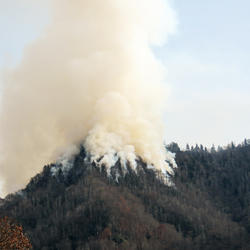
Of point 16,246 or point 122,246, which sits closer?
point 16,246

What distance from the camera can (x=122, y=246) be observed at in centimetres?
19900

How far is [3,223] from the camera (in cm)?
4950

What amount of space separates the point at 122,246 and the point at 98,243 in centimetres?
949

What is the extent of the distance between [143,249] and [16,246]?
157 metres

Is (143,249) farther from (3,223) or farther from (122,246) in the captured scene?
(3,223)

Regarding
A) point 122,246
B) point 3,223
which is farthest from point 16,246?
point 122,246

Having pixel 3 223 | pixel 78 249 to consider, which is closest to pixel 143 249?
pixel 78 249

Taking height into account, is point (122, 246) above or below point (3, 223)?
above

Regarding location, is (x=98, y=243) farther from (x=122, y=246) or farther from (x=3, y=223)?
(x=3, y=223)

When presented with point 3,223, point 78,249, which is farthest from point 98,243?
point 3,223

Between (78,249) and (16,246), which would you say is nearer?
(16,246)

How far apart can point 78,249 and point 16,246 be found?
156m

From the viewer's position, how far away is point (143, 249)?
19975cm

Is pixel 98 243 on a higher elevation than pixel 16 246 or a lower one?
higher
